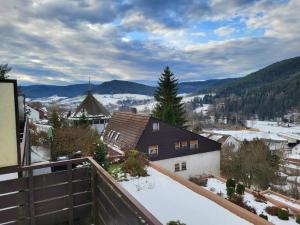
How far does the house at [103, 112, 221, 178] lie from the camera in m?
25.0

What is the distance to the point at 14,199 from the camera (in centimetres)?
359

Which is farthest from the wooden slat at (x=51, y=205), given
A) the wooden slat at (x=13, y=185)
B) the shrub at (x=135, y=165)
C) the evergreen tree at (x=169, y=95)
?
Answer: the evergreen tree at (x=169, y=95)

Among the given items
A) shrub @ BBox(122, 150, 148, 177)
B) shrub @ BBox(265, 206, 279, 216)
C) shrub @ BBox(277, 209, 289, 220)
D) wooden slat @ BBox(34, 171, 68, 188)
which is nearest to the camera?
wooden slat @ BBox(34, 171, 68, 188)

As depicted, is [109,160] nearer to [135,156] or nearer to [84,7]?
[135,156]

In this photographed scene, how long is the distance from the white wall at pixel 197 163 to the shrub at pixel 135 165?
13.0m

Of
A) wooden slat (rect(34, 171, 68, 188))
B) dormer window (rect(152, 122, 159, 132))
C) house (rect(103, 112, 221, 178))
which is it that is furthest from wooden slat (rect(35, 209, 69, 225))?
dormer window (rect(152, 122, 159, 132))

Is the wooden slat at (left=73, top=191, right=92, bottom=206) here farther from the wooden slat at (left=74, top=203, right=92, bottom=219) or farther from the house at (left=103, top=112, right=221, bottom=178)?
the house at (left=103, top=112, right=221, bottom=178)

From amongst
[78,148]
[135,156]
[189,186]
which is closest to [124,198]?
[189,186]

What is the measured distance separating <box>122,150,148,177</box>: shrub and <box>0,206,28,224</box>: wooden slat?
25.8 ft

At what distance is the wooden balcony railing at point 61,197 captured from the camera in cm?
348

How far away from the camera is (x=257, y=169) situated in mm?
29484

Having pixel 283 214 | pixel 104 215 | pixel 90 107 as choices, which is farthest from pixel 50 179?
pixel 90 107

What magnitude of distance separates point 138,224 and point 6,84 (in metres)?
2.10

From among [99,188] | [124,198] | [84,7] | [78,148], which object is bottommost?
[78,148]
